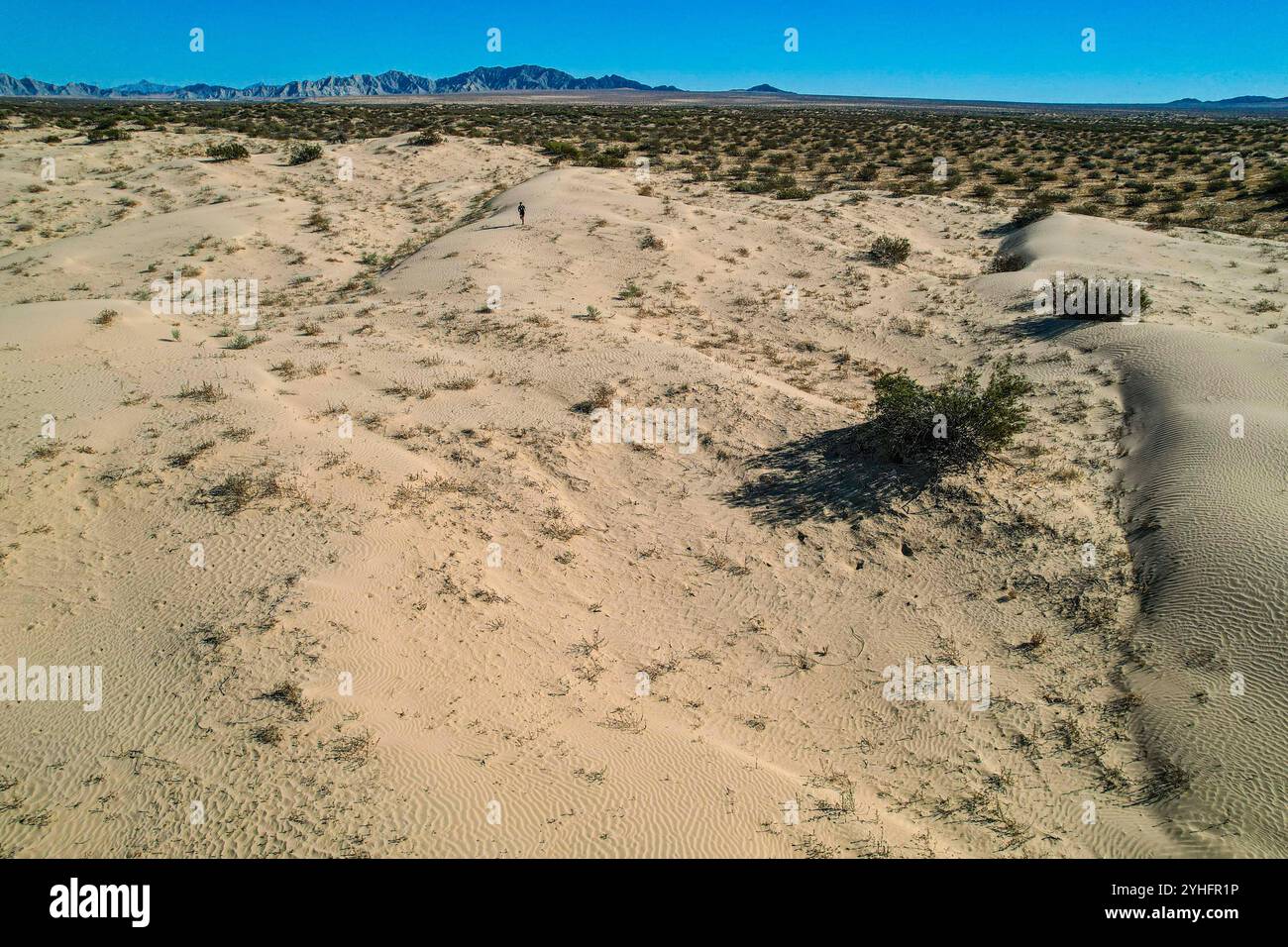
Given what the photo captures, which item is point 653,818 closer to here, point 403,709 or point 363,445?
point 403,709

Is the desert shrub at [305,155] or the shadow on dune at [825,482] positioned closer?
the shadow on dune at [825,482]

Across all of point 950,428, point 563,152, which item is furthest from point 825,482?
point 563,152

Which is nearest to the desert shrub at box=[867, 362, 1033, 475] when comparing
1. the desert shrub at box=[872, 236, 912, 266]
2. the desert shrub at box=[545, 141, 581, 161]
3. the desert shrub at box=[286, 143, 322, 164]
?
the desert shrub at box=[872, 236, 912, 266]

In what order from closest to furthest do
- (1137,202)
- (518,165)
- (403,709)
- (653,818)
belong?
1. (653,818)
2. (403,709)
3. (1137,202)
4. (518,165)

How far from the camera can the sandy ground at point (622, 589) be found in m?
4.86

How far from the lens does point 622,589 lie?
7.33 meters

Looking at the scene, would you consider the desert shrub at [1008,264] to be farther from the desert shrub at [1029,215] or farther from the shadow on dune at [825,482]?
the shadow on dune at [825,482]

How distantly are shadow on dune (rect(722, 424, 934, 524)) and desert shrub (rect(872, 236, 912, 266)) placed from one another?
10.0 m

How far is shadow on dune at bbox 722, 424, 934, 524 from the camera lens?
27.6 feet

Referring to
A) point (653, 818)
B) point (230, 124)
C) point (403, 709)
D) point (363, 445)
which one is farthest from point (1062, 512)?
point (230, 124)

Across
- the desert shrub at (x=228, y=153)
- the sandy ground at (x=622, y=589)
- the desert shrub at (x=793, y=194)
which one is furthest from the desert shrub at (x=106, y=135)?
the desert shrub at (x=793, y=194)

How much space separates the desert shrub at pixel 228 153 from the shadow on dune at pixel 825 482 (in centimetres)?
2929

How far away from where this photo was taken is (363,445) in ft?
29.9
